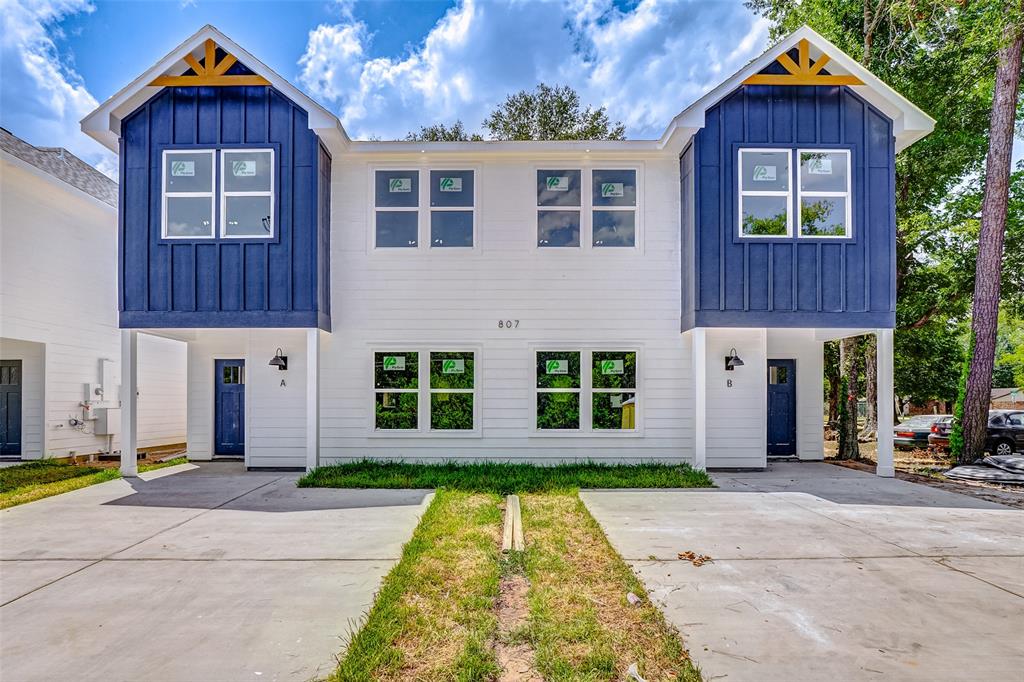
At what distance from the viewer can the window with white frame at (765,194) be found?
8.72 meters

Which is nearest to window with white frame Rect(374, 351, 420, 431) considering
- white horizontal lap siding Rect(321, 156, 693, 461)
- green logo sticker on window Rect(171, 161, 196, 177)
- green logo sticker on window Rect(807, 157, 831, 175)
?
white horizontal lap siding Rect(321, 156, 693, 461)

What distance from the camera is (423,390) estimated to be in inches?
368

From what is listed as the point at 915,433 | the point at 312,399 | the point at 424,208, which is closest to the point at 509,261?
the point at 424,208

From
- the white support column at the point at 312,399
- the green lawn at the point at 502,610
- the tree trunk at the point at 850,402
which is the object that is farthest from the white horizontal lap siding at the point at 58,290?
→ the tree trunk at the point at 850,402

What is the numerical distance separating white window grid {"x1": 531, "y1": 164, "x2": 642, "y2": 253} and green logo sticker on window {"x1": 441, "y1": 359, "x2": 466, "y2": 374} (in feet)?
8.22

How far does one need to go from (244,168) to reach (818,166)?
9.80 meters

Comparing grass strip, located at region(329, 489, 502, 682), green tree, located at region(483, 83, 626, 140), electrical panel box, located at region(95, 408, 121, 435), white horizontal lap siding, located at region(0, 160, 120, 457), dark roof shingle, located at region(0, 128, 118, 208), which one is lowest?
grass strip, located at region(329, 489, 502, 682)

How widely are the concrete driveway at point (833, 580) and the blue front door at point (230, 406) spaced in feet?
23.6

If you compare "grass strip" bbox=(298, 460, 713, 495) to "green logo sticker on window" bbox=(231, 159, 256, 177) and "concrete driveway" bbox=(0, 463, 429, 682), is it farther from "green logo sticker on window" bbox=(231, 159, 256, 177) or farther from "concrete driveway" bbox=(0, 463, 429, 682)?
"green logo sticker on window" bbox=(231, 159, 256, 177)

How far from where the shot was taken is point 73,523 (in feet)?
19.5

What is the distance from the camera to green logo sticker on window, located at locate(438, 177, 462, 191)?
947 centimetres

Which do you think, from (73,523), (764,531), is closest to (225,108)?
(73,523)

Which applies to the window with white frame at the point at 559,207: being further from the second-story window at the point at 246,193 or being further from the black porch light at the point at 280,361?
the black porch light at the point at 280,361

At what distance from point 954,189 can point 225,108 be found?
1643 centimetres
